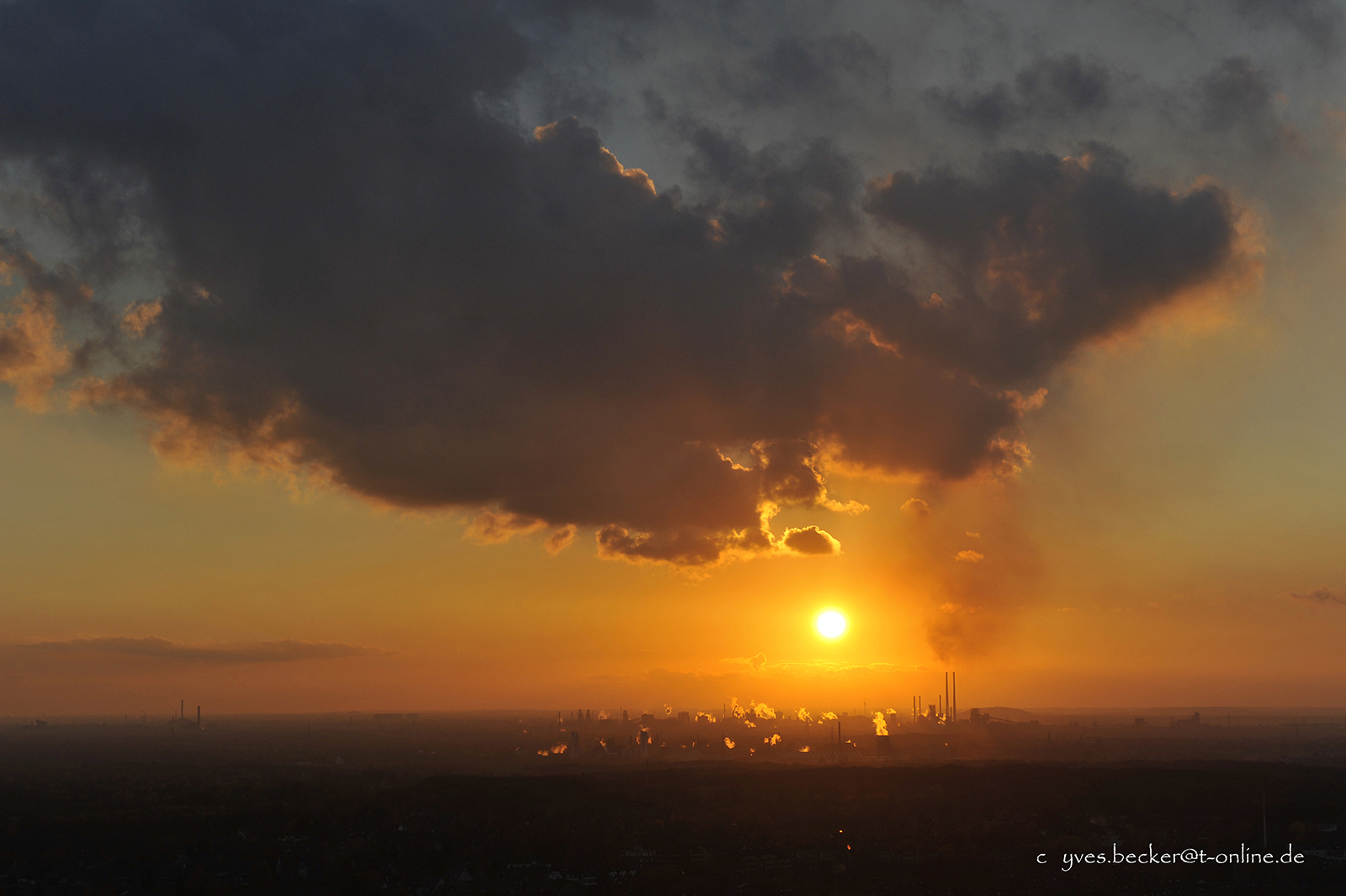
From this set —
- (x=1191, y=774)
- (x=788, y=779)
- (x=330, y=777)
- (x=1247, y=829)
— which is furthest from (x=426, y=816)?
(x=1191, y=774)

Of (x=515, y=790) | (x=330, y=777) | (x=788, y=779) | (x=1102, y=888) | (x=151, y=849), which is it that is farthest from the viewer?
(x=330, y=777)

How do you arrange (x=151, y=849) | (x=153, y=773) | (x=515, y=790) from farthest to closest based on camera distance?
(x=153, y=773) → (x=515, y=790) → (x=151, y=849)

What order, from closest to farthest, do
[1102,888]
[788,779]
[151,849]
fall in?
[1102,888]
[151,849]
[788,779]

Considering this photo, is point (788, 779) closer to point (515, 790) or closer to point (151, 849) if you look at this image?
point (515, 790)

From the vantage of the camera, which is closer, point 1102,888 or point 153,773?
point 1102,888

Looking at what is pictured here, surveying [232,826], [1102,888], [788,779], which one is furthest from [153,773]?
[1102,888]

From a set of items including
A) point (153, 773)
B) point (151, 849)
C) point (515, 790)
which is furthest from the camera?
point (153, 773)

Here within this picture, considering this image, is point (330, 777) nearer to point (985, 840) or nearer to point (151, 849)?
point (151, 849)
